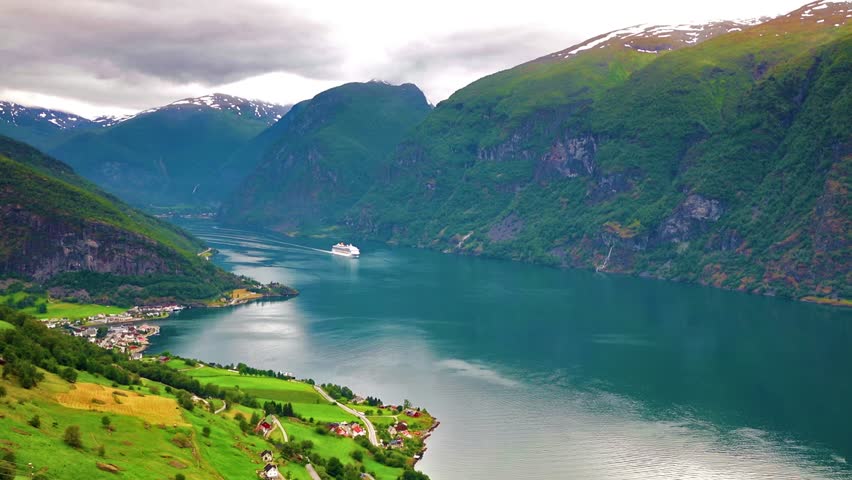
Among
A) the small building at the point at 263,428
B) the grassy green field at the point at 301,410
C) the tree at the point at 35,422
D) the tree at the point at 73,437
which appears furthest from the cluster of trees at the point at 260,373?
the tree at the point at 73,437

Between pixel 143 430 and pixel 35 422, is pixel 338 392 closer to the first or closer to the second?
pixel 143 430

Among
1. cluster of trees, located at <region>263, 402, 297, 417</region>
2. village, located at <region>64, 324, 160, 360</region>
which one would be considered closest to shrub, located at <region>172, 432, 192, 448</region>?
cluster of trees, located at <region>263, 402, 297, 417</region>

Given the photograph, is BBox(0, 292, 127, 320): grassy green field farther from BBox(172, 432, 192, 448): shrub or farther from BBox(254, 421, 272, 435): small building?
BBox(172, 432, 192, 448): shrub

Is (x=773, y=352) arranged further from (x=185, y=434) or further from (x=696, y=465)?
(x=185, y=434)

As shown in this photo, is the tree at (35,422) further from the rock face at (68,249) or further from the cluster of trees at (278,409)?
the rock face at (68,249)

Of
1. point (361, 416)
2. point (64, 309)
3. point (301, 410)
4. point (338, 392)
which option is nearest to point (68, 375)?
point (301, 410)

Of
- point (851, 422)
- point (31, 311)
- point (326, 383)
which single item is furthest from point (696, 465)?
point (31, 311)
